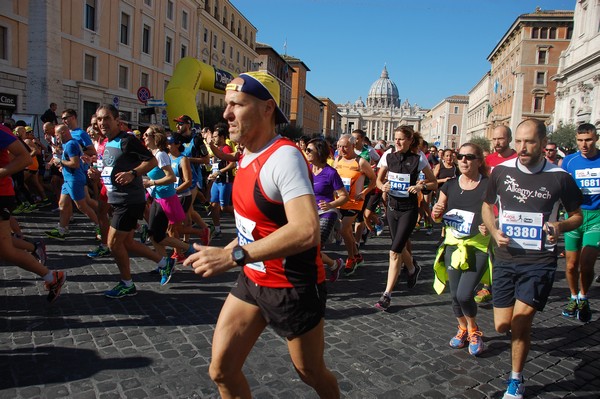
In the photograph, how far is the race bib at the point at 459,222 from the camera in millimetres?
4223

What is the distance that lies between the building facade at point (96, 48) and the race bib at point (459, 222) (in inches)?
536

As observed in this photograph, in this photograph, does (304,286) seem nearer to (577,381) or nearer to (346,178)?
(577,381)

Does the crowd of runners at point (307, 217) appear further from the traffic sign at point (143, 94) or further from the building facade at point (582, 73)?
the building facade at point (582, 73)

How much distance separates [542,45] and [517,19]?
5290 millimetres

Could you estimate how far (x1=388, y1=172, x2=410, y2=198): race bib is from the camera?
5590 mm

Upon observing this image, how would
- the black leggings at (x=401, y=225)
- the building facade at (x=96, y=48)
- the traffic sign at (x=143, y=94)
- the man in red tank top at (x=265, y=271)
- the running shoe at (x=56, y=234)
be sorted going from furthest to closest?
the building facade at (x=96, y=48) < the traffic sign at (x=143, y=94) < the running shoe at (x=56, y=234) < the black leggings at (x=401, y=225) < the man in red tank top at (x=265, y=271)

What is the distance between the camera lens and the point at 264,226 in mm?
2232

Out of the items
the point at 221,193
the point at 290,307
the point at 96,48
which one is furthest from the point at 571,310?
the point at 96,48

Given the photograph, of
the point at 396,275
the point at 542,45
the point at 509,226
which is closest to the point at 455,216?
the point at 509,226

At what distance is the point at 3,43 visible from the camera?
68.7 feet

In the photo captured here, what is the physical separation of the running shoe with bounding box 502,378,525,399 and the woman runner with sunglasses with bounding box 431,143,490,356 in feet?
2.46

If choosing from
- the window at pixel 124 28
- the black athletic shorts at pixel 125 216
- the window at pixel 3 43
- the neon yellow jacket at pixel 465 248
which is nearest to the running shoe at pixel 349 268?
the neon yellow jacket at pixel 465 248

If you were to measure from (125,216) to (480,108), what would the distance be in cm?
10076

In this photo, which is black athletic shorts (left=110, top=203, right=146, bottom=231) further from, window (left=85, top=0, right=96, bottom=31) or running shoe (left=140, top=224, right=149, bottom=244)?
window (left=85, top=0, right=96, bottom=31)
